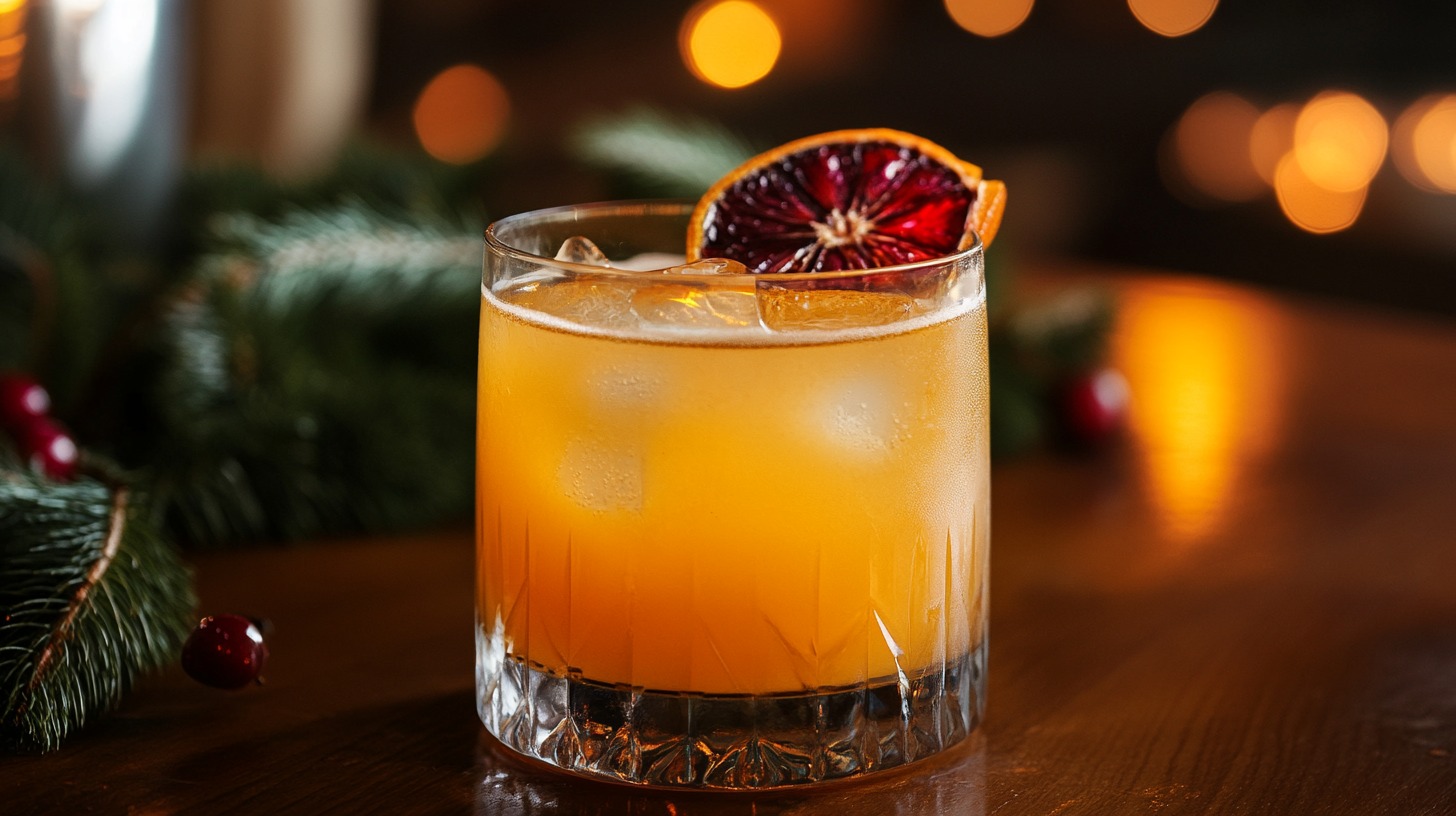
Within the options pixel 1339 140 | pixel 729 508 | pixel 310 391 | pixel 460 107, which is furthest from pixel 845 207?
pixel 1339 140

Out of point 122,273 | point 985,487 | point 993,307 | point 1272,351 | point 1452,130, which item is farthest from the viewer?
point 1452,130

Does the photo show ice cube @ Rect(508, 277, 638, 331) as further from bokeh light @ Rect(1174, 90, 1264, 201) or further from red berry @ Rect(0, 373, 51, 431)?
bokeh light @ Rect(1174, 90, 1264, 201)

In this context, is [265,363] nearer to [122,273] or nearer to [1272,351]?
[122,273]

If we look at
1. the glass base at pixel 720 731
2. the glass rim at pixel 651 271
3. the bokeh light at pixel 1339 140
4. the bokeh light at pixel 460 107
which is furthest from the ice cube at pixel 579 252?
the bokeh light at pixel 1339 140

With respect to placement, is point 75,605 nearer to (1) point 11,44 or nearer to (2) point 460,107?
(1) point 11,44

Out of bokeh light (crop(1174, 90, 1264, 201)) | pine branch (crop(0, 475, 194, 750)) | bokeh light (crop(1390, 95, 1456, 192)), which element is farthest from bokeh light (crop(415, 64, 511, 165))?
pine branch (crop(0, 475, 194, 750))

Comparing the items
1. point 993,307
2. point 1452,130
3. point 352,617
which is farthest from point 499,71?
point 352,617

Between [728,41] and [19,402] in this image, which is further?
[728,41]

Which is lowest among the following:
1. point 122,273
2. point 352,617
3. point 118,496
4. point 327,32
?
point 352,617
